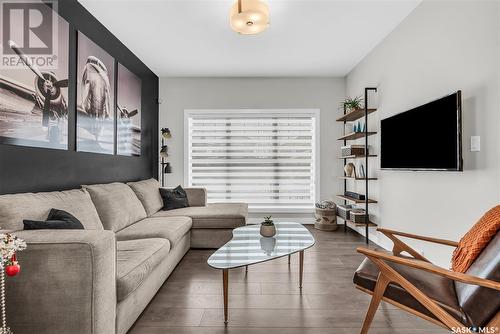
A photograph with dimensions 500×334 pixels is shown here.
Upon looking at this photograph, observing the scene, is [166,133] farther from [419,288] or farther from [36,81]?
[419,288]

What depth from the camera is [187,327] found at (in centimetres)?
189

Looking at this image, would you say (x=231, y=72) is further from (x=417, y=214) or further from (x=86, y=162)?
(x=417, y=214)

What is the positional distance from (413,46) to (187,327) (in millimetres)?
3535

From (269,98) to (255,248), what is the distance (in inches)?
135

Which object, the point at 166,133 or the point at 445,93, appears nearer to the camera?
the point at 445,93

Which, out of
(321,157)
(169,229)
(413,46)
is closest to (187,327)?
(169,229)

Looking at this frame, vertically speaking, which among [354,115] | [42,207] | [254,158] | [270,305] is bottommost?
[270,305]

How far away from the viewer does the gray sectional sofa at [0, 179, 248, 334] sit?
1.42 meters

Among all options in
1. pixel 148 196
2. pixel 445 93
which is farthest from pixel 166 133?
pixel 445 93

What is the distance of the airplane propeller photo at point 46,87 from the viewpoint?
7.25 feet

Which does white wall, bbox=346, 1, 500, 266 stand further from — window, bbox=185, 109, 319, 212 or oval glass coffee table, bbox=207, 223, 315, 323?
window, bbox=185, 109, 319, 212

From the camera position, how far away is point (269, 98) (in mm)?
5078

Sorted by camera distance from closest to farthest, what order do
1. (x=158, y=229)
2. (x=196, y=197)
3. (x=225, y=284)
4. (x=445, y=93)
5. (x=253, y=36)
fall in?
(x=225, y=284), (x=445, y=93), (x=158, y=229), (x=253, y=36), (x=196, y=197)

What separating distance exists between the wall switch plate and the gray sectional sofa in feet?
8.85
